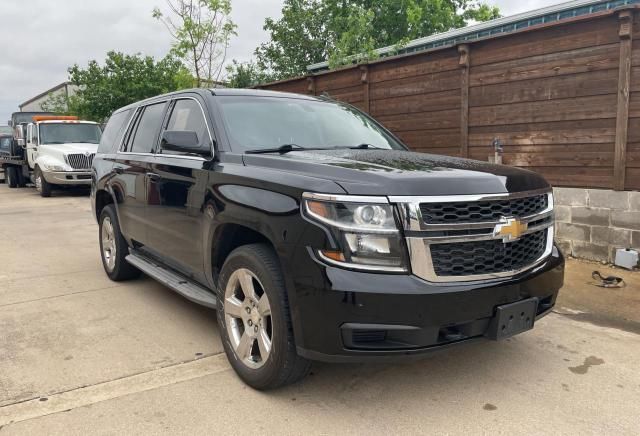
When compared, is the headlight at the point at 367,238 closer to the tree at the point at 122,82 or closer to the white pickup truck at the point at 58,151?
the white pickup truck at the point at 58,151

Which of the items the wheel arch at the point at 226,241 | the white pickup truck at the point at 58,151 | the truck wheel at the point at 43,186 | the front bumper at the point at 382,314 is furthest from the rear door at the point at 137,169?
Answer: the truck wheel at the point at 43,186

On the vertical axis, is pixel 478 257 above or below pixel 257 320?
above

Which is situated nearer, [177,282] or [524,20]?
[177,282]

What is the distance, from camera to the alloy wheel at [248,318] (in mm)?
2955

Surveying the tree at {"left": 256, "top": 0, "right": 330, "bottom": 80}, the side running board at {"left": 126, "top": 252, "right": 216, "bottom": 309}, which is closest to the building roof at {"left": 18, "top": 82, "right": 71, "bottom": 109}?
the tree at {"left": 256, "top": 0, "right": 330, "bottom": 80}

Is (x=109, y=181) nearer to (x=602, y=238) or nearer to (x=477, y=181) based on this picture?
(x=477, y=181)

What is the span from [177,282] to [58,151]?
12.1 meters

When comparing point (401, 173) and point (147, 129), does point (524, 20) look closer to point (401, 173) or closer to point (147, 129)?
point (147, 129)

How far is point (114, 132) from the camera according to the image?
18.2 ft

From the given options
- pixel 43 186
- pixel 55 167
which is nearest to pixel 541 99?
pixel 55 167

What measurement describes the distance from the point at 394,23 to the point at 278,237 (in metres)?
20.6

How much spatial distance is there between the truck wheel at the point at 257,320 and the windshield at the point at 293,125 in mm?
872

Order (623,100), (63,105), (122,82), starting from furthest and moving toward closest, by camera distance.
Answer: (63,105)
(122,82)
(623,100)

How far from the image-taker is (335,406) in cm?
289
